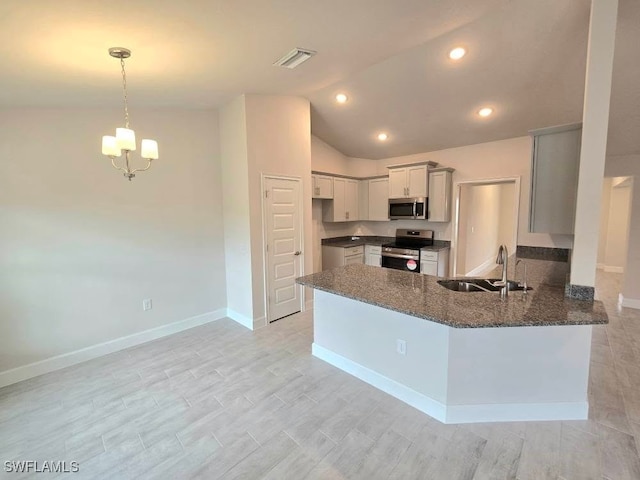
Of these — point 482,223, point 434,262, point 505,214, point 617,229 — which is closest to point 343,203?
point 434,262

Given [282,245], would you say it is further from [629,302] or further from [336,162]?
[629,302]

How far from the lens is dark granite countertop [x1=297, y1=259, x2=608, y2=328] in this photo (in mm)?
1826

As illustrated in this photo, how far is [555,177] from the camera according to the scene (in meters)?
2.60

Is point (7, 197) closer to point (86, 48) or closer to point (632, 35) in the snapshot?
point (86, 48)

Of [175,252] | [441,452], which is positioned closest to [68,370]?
[175,252]

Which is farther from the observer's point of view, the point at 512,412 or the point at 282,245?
the point at 282,245

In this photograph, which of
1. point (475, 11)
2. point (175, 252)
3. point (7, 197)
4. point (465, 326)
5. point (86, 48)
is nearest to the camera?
point (465, 326)

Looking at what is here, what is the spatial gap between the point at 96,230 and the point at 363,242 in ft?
14.4

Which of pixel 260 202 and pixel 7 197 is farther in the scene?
pixel 260 202

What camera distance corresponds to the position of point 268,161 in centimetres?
379

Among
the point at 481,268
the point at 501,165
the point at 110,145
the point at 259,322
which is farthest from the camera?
the point at 481,268

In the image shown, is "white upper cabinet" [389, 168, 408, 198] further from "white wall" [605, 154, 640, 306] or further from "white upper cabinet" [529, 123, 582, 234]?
"white wall" [605, 154, 640, 306]

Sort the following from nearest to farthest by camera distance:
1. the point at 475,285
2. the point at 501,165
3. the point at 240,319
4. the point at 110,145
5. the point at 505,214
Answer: the point at 110,145, the point at 475,285, the point at 240,319, the point at 501,165, the point at 505,214

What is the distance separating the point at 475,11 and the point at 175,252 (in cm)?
404
